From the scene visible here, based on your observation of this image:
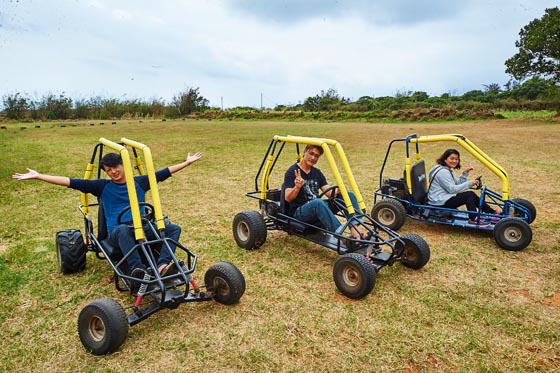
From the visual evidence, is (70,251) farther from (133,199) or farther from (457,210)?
(457,210)

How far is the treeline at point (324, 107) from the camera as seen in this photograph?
34.2 metres

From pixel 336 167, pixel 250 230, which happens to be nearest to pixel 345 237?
pixel 336 167

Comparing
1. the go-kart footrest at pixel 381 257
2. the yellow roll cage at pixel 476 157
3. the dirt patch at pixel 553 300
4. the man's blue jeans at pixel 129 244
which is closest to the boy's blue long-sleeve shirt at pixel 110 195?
the man's blue jeans at pixel 129 244

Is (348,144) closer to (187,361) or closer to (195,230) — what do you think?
(195,230)

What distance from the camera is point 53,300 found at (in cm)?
407

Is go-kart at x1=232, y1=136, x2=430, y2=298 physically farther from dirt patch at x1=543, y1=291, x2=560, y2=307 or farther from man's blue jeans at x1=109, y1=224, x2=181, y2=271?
man's blue jeans at x1=109, y1=224, x2=181, y2=271

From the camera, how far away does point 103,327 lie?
129 inches

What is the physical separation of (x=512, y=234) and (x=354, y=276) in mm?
A: 2668

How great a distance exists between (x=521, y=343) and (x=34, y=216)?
24.3 feet

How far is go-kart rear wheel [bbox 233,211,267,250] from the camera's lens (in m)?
5.31

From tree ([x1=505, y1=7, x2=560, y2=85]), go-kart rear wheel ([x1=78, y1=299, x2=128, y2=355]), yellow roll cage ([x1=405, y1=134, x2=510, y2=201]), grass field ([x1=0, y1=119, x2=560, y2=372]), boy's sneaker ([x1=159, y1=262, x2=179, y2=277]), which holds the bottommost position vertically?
grass field ([x1=0, y1=119, x2=560, y2=372])

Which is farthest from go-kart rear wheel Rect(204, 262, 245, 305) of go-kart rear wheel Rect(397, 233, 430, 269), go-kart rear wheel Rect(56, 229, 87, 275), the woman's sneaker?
the woman's sneaker

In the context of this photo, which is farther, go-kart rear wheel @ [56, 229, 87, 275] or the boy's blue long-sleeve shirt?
go-kart rear wheel @ [56, 229, 87, 275]

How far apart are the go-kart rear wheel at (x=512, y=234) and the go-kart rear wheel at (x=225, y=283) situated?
3.69 m
